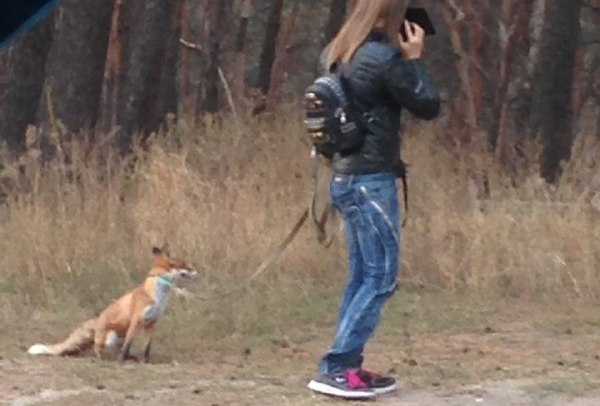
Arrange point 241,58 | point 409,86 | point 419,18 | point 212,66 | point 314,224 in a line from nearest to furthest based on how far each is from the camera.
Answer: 1. point 409,86
2. point 419,18
3. point 314,224
4. point 212,66
5. point 241,58

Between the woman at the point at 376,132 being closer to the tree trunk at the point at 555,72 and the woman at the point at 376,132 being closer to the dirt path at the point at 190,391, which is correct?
the dirt path at the point at 190,391

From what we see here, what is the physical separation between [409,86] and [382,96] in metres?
0.18

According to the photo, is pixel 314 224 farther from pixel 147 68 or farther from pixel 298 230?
pixel 147 68

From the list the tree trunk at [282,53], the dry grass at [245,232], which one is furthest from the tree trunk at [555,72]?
the tree trunk at [282,53]

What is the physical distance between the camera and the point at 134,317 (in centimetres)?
860

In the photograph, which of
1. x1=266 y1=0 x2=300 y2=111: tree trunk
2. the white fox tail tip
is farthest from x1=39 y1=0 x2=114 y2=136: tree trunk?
x1=266 y1=0 x2=300 y2=111: tree trunk

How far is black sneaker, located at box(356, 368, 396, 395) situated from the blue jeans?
10cm

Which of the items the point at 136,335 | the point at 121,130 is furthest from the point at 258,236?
the point at 121,130

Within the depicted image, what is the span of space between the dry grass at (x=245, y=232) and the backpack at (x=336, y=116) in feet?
9.48

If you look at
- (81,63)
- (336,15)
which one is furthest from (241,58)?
(81,63)

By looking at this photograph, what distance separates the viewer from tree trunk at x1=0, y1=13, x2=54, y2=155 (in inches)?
645

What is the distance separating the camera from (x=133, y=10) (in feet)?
65.7

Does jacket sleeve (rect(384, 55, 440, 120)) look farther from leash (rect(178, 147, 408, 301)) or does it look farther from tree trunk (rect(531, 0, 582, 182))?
tree trunk (rect(531, 0, 582, 182))

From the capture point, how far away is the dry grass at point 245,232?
10953 mm
